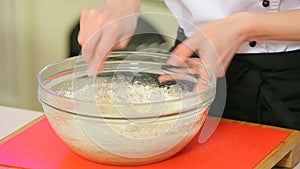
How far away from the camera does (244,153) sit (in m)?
1.15

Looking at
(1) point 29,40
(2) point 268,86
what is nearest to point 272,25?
(2) point 268,86

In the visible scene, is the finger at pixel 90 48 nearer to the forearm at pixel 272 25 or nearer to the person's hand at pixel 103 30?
the person's hand at pixel 103 30

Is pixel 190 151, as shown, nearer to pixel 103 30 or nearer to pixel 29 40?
pixel 103 30

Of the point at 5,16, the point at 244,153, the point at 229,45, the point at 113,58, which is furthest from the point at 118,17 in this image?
the point at 5,16

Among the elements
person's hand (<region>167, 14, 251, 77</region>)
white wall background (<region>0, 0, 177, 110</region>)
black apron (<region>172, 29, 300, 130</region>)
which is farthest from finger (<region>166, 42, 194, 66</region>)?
white wall background (<region>0, 0, 177, 110</region>)

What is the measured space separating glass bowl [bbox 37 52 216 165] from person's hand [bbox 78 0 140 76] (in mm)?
52

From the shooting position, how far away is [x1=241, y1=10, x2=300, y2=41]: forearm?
117 cm

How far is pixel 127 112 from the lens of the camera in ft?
3.41

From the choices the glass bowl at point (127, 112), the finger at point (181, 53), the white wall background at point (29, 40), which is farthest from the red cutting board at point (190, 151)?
the white wall background at point (29, 40)

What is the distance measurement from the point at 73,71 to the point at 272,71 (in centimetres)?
38

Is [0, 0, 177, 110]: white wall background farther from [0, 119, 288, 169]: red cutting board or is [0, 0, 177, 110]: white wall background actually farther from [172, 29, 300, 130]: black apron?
[0, 119, 288, 169]: red cutting board

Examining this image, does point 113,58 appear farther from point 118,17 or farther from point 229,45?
point 229,45

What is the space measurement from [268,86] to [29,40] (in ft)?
4.80

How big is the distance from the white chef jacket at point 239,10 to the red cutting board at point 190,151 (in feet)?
0.56
